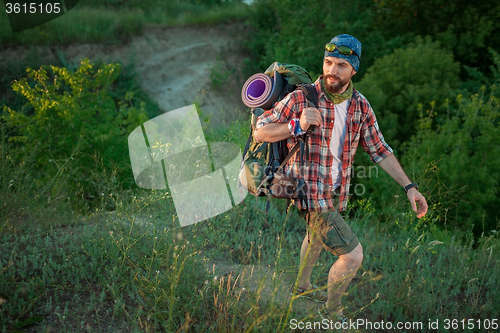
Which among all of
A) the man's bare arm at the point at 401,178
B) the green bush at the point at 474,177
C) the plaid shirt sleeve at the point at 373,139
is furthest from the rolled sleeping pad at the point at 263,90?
the green bush at the point at 474,177

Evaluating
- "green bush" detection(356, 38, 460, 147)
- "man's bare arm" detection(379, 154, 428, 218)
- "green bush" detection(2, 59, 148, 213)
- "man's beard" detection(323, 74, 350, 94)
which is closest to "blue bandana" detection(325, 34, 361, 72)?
"man's beard" detection(323, 74, 350, 94)

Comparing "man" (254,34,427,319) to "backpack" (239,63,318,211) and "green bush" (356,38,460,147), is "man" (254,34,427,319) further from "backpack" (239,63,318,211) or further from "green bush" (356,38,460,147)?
"green bush" (356,38,460,147)

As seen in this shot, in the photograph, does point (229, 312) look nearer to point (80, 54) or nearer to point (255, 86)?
point (255, 86)

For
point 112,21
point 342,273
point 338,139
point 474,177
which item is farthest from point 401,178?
point 112,21

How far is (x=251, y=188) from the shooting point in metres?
2.70

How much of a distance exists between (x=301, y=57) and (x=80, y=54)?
273 inches

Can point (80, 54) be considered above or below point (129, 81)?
above

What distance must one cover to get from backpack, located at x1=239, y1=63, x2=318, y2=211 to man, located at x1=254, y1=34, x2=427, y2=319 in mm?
56

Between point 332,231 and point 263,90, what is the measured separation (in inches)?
45.2

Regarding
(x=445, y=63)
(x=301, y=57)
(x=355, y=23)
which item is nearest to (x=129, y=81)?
(x=301, y=57)

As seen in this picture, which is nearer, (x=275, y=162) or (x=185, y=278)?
(x=275, y=162)

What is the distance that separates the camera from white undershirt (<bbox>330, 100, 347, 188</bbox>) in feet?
8.71

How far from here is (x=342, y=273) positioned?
272 centimetres

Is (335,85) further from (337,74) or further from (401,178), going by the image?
(401,178)
